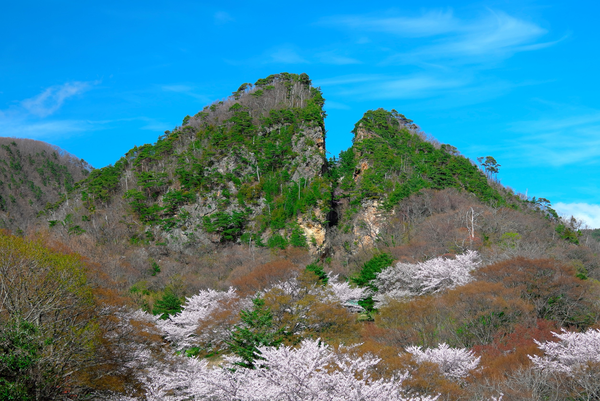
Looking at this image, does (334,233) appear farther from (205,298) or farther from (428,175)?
(205,298)

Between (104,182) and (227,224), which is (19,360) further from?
(104,182)

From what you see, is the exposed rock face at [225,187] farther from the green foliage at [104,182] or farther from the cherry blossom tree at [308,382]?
the cherry blossom tree at [308,382]

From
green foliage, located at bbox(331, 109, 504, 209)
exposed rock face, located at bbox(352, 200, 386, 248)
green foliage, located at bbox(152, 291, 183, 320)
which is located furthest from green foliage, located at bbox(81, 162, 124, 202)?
green foliage, located at bbox(152, 291, 183, 320)

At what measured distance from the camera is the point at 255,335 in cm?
1931

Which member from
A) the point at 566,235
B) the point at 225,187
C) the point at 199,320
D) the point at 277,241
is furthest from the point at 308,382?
the point at 225,187

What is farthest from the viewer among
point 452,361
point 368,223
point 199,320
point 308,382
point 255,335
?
point 368,223

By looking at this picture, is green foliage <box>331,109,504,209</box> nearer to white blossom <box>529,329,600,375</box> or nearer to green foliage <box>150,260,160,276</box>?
green foliage <box>150,260,160,276</box>

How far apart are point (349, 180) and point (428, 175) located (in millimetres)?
14311

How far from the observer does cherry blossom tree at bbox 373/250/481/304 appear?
29391 millimetres

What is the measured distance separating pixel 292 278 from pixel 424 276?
30.8ft

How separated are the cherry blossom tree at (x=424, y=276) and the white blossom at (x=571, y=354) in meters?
11.9

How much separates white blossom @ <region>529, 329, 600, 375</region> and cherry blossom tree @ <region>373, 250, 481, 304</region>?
39.0 ft

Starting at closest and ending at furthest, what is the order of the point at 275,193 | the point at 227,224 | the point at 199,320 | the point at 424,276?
the point at 199,320 → the point at 424,276 → the point at 227,224 → the point at 275,193

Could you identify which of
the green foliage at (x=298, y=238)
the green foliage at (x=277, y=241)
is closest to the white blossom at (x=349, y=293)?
the green foliage at (x=298, y=238)
